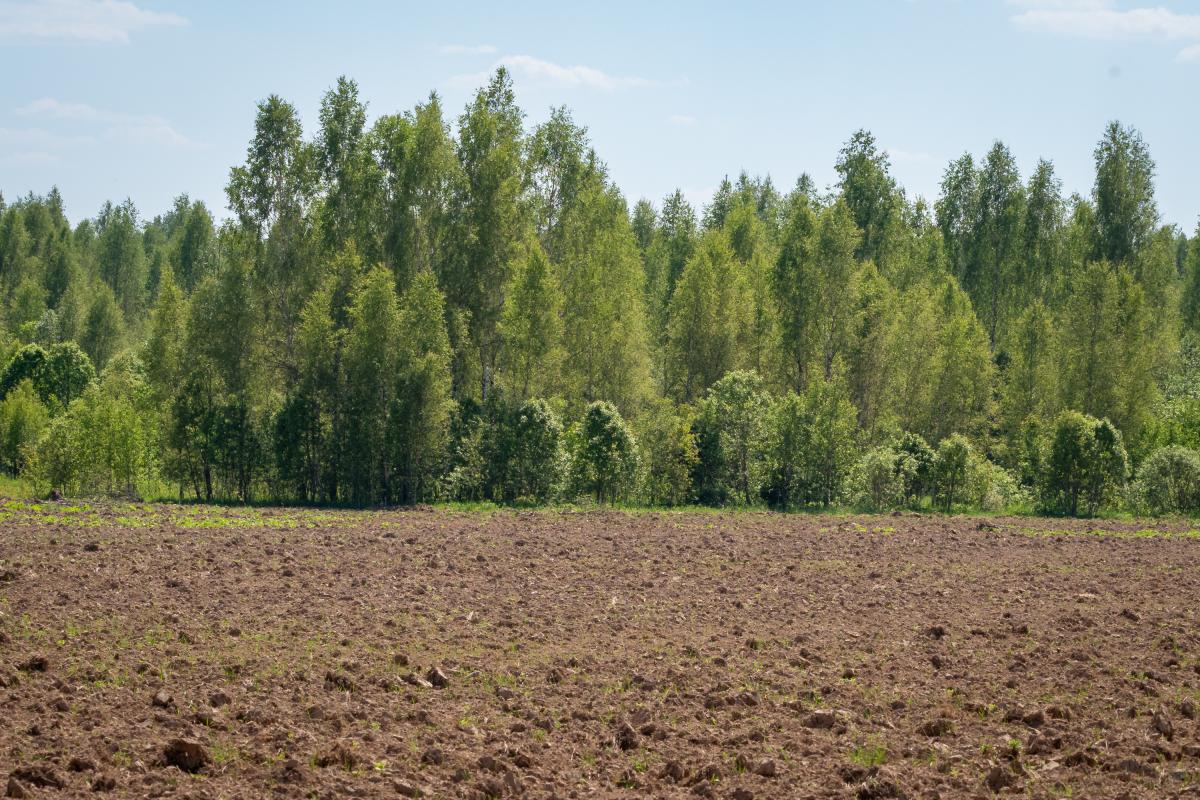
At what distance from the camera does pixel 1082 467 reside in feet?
122

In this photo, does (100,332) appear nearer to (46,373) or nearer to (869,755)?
(46,373)

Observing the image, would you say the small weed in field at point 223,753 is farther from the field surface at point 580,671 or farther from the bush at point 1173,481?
the bush at point 1173,481

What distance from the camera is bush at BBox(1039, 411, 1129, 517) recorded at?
1459 inches

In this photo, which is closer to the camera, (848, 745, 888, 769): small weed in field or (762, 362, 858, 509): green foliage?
(848, 745, 888, 769): small weed in field

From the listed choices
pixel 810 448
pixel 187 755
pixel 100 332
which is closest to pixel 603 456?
pixel 810 448

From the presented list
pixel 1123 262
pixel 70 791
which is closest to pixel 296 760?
pixel 70 791

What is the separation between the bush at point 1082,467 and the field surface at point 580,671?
496 inches

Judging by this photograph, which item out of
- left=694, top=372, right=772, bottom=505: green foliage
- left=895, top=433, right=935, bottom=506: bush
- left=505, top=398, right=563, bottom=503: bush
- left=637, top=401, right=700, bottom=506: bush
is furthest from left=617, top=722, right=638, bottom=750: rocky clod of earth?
left=895, top=433, right=935, bottom=506: bush

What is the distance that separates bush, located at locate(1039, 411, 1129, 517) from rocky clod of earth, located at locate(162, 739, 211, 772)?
110 feet

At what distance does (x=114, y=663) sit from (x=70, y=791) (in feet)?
13.2

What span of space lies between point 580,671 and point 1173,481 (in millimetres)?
29438

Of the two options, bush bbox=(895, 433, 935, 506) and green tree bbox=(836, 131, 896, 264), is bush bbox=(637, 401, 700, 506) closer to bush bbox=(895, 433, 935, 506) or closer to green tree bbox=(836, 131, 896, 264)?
bush bbox=(895, 433, 935, 506)

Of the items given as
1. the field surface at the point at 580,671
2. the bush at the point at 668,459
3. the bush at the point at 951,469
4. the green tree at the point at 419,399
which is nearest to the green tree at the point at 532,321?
the green tree at the point at 419,399

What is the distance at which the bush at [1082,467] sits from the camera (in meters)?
37.1
